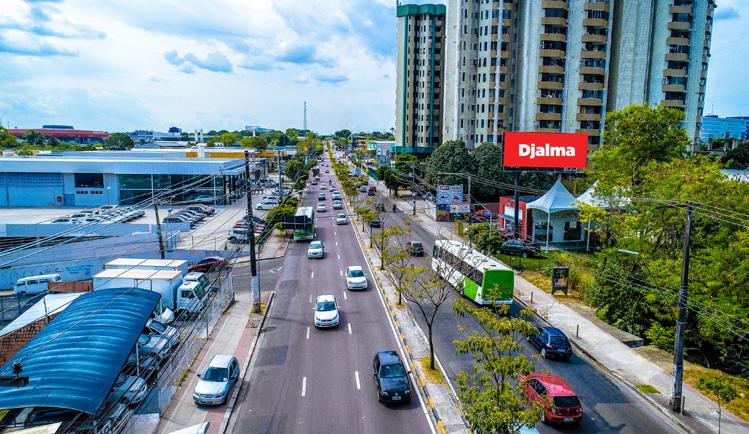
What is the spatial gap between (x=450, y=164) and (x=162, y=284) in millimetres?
51755

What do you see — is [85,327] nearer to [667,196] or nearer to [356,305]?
[356,305]

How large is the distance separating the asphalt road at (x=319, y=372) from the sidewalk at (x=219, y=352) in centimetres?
77

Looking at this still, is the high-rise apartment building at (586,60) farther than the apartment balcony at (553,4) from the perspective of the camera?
Yes

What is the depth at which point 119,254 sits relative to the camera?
40.2 metres

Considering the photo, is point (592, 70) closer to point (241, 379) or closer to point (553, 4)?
point (553, 4)

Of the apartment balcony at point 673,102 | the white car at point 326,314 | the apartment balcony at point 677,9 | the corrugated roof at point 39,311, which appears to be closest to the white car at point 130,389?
the corrugated roof at point 39,311

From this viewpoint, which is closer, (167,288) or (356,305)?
(167,288)

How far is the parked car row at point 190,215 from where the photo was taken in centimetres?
5696

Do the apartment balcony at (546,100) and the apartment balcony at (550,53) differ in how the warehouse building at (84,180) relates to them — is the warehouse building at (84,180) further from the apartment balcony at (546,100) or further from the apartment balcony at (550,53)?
the apartment balcony at (550,53)

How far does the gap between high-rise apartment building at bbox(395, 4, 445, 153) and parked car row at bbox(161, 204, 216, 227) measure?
202 feet

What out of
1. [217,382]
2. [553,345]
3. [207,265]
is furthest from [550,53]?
[217,382]

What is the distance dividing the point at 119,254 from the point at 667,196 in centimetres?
4094

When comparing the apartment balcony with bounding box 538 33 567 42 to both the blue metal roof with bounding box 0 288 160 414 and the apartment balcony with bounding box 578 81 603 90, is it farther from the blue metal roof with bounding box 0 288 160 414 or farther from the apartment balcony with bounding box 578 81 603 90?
the blue metal roof with bounding box 0 288 160 414

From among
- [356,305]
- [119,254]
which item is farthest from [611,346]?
[119,254]
